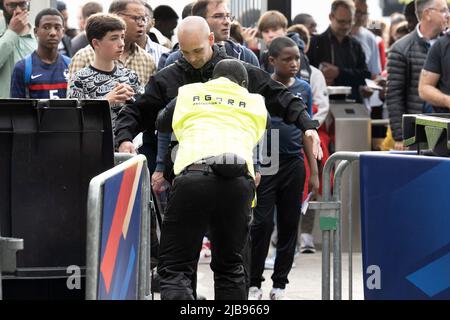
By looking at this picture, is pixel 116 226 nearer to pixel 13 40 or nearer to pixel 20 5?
pixel 13 40

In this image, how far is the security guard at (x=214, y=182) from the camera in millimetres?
7184

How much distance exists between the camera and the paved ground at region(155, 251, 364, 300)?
1013 centimetres

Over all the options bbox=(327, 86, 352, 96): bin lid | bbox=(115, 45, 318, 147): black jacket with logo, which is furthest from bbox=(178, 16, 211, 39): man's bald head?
bbox=(327, 86, 352, 96): bin lid

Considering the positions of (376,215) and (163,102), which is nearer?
(376,215)

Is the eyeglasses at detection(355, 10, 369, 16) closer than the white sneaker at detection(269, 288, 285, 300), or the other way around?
the white sneaker at detection(269, 288, 285, 300)

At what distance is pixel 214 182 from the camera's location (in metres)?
7.19

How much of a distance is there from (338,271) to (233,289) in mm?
648

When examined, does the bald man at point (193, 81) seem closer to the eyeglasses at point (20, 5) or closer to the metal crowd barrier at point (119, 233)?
the metal crowd barrier at point (119, 233)

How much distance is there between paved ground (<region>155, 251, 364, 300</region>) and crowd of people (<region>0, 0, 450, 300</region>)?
11.8 inches

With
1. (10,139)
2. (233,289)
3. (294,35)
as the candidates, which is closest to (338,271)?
(233,289)

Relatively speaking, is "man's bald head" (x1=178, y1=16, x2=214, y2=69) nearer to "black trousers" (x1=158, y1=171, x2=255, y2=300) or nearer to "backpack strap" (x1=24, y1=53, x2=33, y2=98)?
"black trousers" (x1=158, y1=171, x2=255, y2=300)

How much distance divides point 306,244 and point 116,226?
6.78 meters

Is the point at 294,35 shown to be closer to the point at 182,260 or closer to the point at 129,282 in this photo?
the point at 182,260

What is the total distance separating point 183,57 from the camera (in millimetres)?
8523
